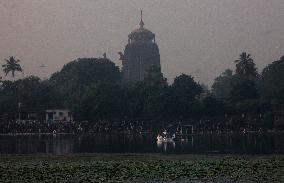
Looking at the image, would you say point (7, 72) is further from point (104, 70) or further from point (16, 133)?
point (16, 133)

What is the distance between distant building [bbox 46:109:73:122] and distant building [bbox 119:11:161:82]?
5189 cm

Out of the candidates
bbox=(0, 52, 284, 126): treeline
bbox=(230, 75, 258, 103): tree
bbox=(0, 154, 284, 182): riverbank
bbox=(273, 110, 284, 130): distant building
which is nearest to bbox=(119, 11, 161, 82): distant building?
bbox=(0, 52, 284, 126): treeline

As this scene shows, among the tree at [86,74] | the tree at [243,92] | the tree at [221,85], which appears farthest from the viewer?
the tree at [221,85]

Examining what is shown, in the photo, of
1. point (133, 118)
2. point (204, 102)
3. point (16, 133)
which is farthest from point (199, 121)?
point (16, 133)

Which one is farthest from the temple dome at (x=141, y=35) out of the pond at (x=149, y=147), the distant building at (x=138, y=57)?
the pond at (x=149, y=147)

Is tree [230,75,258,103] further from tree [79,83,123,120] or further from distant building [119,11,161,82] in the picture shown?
distant building [119,11,161,82]

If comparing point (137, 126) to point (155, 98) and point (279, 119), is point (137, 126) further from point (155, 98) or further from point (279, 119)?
point (279, 119)

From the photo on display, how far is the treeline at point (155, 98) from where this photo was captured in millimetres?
106125

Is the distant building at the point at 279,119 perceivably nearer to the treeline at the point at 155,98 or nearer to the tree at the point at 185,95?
the treeline at the point at 155,98

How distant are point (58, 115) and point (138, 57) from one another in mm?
58025

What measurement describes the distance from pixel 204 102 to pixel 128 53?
73.2m

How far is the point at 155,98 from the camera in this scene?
346 ft

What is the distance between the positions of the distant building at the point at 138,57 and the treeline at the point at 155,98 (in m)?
46.3

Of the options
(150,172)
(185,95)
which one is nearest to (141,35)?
(185,95)
